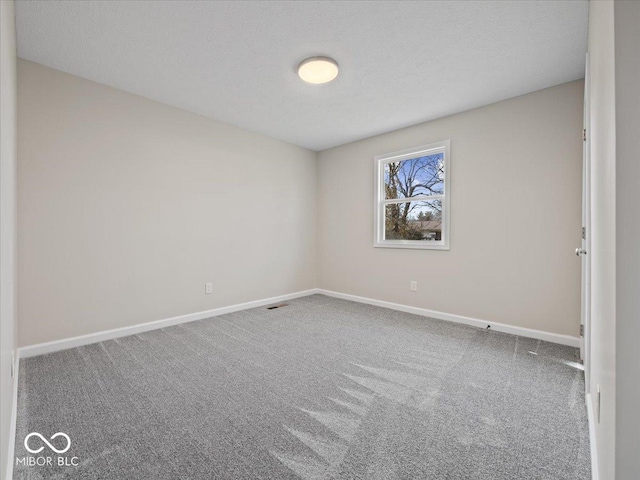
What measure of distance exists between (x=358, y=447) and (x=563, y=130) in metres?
3.20

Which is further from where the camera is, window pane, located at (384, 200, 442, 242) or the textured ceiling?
window pane, located at (384, 200, 442, 242)

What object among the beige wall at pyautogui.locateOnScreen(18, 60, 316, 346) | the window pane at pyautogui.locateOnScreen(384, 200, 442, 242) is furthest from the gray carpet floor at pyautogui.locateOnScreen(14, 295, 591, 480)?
the window pane at pyautogui.locateOnScreen(384, 200, 442, 242)

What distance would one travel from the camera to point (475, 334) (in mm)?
3033

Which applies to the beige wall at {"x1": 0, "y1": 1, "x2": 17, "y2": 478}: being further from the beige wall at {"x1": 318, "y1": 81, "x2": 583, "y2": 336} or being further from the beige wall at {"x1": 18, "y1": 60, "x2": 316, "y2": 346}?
the beige wall at {"x1": 318, "y1": 81, "x2": 583, "y2": 336}

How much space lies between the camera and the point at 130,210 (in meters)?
3.02

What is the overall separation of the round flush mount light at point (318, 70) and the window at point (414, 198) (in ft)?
5.68

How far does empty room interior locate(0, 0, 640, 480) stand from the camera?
4.33 feet

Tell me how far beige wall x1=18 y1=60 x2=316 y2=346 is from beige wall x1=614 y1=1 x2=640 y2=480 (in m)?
3.53

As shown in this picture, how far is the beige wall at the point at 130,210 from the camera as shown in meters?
2.49

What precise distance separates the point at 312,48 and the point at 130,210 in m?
2.35

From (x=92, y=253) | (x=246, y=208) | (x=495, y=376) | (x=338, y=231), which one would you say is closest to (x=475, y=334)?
(x=495, y=376)

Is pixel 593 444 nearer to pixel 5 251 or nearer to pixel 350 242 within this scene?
pixel 5 251

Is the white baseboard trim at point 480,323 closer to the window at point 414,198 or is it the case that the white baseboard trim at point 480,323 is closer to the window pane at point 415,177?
the window at point 414,198

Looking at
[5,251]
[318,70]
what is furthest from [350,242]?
[5,251]
